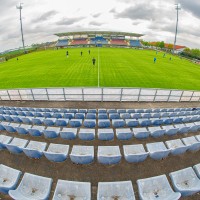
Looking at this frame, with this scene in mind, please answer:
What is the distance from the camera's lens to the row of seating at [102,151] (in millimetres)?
4949

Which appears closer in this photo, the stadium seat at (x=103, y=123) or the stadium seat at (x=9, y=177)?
the stadium seat at (x=9, y=177)

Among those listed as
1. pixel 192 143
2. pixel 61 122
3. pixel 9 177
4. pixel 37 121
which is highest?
pixel 37 121

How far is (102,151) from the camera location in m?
5.64

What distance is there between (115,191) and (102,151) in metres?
1.69

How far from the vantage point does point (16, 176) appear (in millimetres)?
4438

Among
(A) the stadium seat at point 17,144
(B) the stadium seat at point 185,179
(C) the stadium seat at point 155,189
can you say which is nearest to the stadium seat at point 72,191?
(C) the stadium seat at point 155,189

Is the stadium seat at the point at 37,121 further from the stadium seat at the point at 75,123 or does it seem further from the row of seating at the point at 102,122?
the stadium seat at the point at 75,123

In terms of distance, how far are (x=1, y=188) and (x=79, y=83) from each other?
622 inches

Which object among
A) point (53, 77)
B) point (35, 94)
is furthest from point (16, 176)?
point (53, 77)

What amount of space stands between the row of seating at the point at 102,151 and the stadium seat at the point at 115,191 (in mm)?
844

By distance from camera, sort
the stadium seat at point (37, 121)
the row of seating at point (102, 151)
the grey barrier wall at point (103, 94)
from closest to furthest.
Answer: the row of seating at point (102, 151) → the stadium seat at point (37, 121) → the grey barrier wall at point (103, 94)

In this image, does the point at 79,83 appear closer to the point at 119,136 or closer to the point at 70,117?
the point at 70,117

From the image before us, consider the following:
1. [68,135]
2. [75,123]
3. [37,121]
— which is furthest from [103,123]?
[37,121]

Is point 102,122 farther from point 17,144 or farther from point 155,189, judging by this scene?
point 155,189
